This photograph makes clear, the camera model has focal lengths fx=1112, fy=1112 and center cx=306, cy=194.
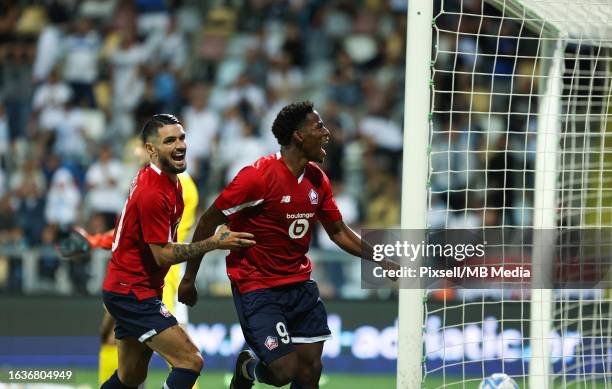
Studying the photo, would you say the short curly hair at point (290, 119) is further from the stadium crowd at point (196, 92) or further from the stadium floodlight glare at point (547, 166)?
the stadium crowd at point (196, 92)

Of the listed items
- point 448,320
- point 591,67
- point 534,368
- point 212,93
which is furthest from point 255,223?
point 212,93

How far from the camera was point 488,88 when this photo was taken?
14766 mm

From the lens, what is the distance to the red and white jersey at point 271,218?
22.7 feet

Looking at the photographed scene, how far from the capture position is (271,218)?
23.0 ft

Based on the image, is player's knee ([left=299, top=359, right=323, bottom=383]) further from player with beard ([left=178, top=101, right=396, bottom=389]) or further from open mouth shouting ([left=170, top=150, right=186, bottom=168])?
open mouth shouting ([left=170, top=150, right=186, bottom=168])

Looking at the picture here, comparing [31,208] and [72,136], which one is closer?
[31,208]

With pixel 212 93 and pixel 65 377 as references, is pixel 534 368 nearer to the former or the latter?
pixel 65 377

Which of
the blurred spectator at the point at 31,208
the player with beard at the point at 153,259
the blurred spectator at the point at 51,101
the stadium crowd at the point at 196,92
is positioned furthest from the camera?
the blurred spectator at the point at 51,101

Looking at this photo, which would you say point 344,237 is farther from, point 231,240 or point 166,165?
point 166,165

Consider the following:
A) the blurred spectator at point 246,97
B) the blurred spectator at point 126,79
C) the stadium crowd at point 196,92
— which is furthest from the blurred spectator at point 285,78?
the blurred spectator at point 126,79

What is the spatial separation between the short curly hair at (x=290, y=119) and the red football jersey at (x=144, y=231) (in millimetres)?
738

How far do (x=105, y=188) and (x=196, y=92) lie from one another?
2.28 meters

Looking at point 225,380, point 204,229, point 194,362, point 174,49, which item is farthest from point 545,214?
point 174,49

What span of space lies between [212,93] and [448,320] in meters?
5.34
